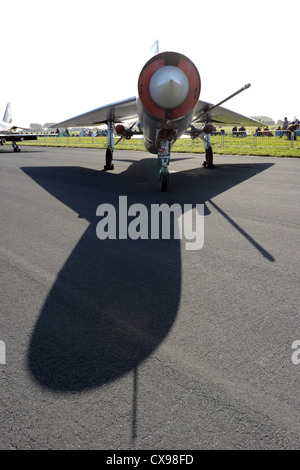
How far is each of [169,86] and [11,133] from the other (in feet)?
93.3

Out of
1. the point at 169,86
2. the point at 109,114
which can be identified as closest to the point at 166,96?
the point at 169,86

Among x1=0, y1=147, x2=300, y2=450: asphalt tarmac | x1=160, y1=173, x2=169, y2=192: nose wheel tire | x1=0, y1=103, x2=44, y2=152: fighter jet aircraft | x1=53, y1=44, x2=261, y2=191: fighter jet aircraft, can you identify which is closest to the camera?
x1=0, y1=147, x2=300, y2=450: asphalt tarmac

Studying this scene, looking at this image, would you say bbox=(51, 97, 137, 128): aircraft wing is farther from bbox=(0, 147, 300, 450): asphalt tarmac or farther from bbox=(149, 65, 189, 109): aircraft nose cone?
bbox=(0, 147, 300, 450): asphalt tarmac

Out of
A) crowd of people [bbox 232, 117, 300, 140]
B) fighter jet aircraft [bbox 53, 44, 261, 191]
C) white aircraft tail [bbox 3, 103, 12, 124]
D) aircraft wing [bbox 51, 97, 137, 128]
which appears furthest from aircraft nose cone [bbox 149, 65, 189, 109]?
white aircraft tail [bbox 3, 103, 12, 124]

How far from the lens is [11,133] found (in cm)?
3155

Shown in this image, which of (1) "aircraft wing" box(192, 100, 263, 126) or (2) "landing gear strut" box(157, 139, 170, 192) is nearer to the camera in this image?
(2) "landing gear strut" box(157, 139, 170, 192)

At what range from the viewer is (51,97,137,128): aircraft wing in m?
12.4

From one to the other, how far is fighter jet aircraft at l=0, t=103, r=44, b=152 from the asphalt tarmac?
82.7 feet

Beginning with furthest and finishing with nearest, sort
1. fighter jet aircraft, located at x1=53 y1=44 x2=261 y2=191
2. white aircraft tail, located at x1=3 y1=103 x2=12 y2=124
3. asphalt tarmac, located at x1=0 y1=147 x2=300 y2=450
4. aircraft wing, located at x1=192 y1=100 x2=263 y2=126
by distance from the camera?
white aircraft tail, located at x1=3 y1=103 x2=12 y2=124 < aircraft wing, located at x1=192 y1=100 x2=263 y2=126 < fighter jet aircraft, located at x1=53 y1=44 x2=261 y2=191 < asphalt tarmac, located at x1=0 y1=147 x2=300 y2=450

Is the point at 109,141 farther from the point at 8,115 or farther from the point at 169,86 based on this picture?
the point at 8,115

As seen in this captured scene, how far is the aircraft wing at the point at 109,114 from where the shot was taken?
12.4 metres

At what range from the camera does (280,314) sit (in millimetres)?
3217

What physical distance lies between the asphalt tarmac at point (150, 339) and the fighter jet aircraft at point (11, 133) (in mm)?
25201
